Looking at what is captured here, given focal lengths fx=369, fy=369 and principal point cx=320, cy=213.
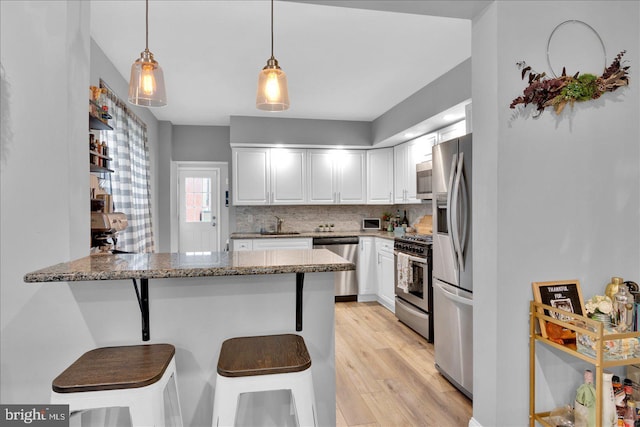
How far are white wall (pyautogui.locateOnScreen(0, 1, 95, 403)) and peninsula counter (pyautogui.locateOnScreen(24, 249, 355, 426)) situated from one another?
53 millimetres

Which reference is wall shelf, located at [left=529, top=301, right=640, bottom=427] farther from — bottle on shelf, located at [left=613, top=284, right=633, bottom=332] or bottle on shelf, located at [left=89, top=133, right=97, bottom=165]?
bottle on shelf, located at [left=89, top=133, right=97, bottom=165]

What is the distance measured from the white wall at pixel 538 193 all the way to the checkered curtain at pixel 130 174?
3099mm

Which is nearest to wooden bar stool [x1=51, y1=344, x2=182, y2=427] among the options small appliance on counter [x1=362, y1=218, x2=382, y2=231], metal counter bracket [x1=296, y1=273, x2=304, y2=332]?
metal counter bracket [x1=296, y1=273, x2=304, y2=332]

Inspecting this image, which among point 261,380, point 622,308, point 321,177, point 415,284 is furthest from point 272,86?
point 321,177

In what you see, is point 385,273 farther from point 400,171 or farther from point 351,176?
point 351,176

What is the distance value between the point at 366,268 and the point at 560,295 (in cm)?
333

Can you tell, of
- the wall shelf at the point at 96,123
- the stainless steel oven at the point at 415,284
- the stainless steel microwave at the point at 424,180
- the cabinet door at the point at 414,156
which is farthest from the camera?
the cabinet door at the point at 414,156

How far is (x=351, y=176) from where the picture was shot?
551 centimetres

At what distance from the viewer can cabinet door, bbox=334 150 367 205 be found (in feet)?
18.0

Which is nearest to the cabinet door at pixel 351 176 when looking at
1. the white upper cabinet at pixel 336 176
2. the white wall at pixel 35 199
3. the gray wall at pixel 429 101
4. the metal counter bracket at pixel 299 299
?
the white upper cabinet at pixel 336 176

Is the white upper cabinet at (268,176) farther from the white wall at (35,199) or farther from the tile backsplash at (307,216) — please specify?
the white wall at (35,199)

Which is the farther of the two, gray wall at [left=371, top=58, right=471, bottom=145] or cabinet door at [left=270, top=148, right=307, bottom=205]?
cabinet door at [left=270, top=148, right=307, bottom=205]

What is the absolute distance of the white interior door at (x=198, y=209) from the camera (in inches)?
230

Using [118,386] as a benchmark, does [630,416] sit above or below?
below
